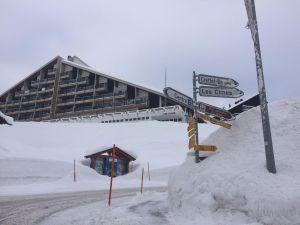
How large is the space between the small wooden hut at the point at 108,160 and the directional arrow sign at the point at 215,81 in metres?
18.2

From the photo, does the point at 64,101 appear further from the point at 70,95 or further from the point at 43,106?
the point at 43,106

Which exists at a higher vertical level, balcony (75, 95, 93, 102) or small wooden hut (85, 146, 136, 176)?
balcony (75, 95, 93, 102)

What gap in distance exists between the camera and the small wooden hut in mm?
26158

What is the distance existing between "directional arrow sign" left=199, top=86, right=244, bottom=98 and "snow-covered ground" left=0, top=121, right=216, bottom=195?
11.1 meters

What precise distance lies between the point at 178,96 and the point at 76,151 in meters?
25.3

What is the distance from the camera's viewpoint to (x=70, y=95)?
71.7 metres

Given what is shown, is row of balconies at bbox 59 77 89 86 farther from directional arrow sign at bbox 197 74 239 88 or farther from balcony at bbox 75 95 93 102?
directional arrow sign at bbox 197 74 239 88

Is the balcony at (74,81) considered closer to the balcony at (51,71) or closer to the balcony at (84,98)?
the balcony at (84,98)

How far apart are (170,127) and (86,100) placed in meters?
31.3

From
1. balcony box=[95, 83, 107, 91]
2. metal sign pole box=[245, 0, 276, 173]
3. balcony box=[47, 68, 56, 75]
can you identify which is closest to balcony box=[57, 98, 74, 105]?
balcony box=[95, 83, 107, 91]

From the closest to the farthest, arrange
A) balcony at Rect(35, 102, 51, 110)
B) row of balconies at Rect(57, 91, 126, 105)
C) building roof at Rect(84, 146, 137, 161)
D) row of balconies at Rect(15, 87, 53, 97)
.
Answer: building roof at Rect(84, 146, 137, 161)
row of balconies at Rect(57, 91, 126, 105)
balcony at Rect(35, 102, 51, 110)
row of balconies at Rect(15, 87, 53, 97)

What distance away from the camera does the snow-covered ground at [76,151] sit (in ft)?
69.6

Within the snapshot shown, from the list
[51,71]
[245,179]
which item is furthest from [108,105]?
[245,179]

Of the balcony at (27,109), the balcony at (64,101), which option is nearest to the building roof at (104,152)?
the balcony at (64,101)
